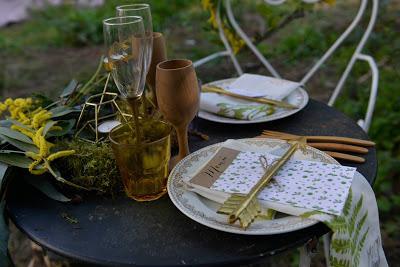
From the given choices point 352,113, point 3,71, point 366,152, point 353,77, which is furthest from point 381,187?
point 3,71

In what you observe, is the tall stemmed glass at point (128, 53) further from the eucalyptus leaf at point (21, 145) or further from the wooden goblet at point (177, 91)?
the eucalyptus leaf at point (21, 145)

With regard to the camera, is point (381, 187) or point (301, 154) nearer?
point (301, 154)

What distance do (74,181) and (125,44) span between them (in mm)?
261

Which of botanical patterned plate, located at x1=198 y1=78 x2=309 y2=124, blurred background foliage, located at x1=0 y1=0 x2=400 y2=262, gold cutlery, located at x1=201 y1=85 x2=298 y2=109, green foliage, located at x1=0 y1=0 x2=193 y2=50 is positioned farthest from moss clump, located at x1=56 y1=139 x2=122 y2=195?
green foliage, located at x1=0 y1=0 x2=193 y2=50

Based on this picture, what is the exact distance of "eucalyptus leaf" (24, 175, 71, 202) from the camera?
0.82 m

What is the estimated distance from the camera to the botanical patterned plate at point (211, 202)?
684 millimetres

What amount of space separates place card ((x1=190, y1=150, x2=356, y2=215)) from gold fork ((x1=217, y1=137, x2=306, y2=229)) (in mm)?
11

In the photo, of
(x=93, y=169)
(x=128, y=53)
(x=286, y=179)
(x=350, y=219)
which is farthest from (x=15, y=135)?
(x=350, y=219)

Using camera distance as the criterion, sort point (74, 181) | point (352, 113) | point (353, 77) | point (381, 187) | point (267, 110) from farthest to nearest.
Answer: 1. point (353, 77)
2. point (352, 113)
3. point (381, 187)
4. point (267, 110)
5. point (74, 181)

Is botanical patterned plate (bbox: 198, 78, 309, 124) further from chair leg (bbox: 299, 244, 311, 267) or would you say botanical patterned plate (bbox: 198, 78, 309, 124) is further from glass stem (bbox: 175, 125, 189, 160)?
chair leg (bbox: 299, 244, 311, 267)

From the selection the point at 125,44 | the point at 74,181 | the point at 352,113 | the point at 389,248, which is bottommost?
the point at 389,248

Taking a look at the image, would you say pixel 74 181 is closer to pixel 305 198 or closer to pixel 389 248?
pixel 305 198

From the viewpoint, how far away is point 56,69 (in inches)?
131

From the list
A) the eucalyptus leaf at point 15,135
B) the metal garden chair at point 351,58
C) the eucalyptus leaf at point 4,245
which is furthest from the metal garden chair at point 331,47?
the eucalyptus leaf at point 4,245
